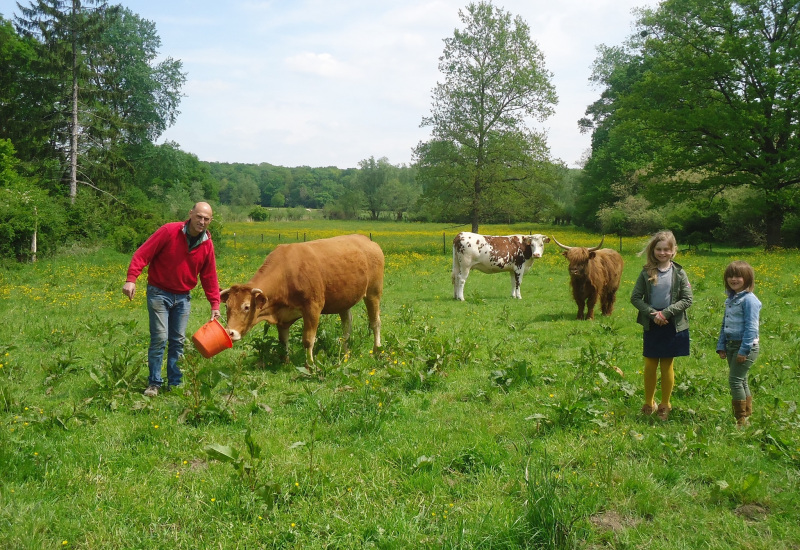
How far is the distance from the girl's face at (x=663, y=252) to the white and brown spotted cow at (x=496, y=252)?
1048 cm

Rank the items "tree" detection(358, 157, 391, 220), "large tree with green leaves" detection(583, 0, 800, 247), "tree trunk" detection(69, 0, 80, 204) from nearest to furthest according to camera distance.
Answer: "large tree with green leaves" detection(583, 0, 800, 247) < "tree trunk" detection(69, 0, 80, 204) < "tree" detection(358, 157, 391, 220)

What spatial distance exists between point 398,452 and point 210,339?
2322 mm

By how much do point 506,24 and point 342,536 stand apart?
3333cm

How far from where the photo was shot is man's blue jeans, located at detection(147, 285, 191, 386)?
6.00 metres

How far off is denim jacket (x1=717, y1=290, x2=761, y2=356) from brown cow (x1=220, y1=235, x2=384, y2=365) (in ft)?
15.2

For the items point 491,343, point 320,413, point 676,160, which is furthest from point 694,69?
point 320,413

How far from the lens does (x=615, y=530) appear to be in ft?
11.1

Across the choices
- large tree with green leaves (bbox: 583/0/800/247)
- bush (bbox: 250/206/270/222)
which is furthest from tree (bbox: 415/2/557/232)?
bush (bbox: 250/206/270/222)

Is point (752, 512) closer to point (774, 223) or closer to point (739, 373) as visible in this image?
point (739, 373)

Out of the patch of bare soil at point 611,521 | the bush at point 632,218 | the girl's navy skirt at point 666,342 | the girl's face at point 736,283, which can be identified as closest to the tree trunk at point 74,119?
the girl's navy skirt at point 666,342

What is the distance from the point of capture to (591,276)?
36.6 feet

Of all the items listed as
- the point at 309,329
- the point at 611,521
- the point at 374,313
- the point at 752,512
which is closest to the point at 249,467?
the point at 611,521

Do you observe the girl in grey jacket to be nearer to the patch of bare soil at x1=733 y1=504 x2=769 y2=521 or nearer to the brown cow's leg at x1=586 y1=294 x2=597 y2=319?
the patch of bare soil at x1=733 y1=504 x2=769 y2=521

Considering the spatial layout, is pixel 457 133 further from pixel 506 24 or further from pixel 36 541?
pixel 36 541
